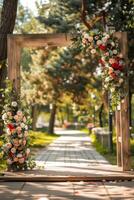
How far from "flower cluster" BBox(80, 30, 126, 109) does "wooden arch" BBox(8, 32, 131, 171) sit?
0.23 metres

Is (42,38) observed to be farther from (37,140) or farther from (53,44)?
(37,140)

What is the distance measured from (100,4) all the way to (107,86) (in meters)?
6.97

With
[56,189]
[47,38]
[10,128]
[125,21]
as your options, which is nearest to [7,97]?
[10,128]

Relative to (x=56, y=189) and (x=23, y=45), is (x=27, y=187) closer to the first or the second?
(x=56, y=189)

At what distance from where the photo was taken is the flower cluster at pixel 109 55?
11.3 m

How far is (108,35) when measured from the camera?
11.3 m

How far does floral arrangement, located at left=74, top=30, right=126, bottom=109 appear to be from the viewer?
11.3 meters

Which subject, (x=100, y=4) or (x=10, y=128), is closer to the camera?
(x=10, y=128)

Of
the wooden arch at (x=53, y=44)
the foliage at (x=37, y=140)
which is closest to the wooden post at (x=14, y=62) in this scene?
the wooden arch at (x=53, y=44)

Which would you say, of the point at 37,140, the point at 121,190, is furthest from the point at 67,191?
the point at 37,140

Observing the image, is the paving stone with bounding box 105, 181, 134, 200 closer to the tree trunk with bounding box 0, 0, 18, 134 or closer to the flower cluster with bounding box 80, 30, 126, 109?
the flower cluster with bounding box 80, 30, 126, 109

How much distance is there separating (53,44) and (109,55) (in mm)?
1494

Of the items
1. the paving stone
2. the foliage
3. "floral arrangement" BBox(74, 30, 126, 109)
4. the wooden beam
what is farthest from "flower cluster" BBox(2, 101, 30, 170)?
the paving stone

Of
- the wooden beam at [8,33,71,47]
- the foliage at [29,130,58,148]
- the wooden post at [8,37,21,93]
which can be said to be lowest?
the foliage at [29,130,58,148]
